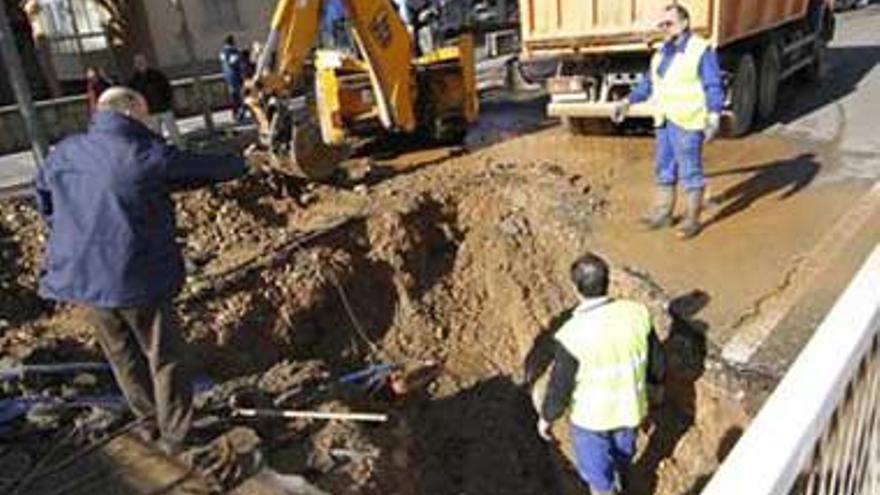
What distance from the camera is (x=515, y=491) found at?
8.24 metres

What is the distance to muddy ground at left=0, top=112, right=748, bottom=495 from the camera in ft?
23.1

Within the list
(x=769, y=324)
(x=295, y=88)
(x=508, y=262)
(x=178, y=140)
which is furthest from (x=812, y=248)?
(x=178, y=140)

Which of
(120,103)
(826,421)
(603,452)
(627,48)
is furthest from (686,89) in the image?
(826,421)

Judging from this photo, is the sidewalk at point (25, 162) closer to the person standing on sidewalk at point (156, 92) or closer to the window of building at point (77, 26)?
the person standing on sidewalk at point (156, 92)

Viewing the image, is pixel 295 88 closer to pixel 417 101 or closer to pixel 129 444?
pixel 417 101

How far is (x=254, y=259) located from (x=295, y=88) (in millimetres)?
2681

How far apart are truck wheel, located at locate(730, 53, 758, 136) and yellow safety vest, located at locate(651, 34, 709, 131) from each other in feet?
13.9

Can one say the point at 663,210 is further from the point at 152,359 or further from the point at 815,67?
the point at 815,67

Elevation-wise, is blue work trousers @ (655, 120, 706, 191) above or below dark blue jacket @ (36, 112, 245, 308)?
below

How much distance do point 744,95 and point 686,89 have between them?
4729 mm

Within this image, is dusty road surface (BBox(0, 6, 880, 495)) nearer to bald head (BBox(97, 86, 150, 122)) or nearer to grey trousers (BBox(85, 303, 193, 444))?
grey trousers (BBox(85, 303, 193, 444))

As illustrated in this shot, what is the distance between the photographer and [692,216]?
27.6ft

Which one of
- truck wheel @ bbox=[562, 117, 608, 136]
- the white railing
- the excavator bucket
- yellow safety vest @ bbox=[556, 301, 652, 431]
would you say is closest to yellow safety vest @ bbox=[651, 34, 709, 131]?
yellow safety vest @ bbox=[556, 301, 652, 431]

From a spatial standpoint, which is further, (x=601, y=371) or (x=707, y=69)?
(x=707, y=69)
